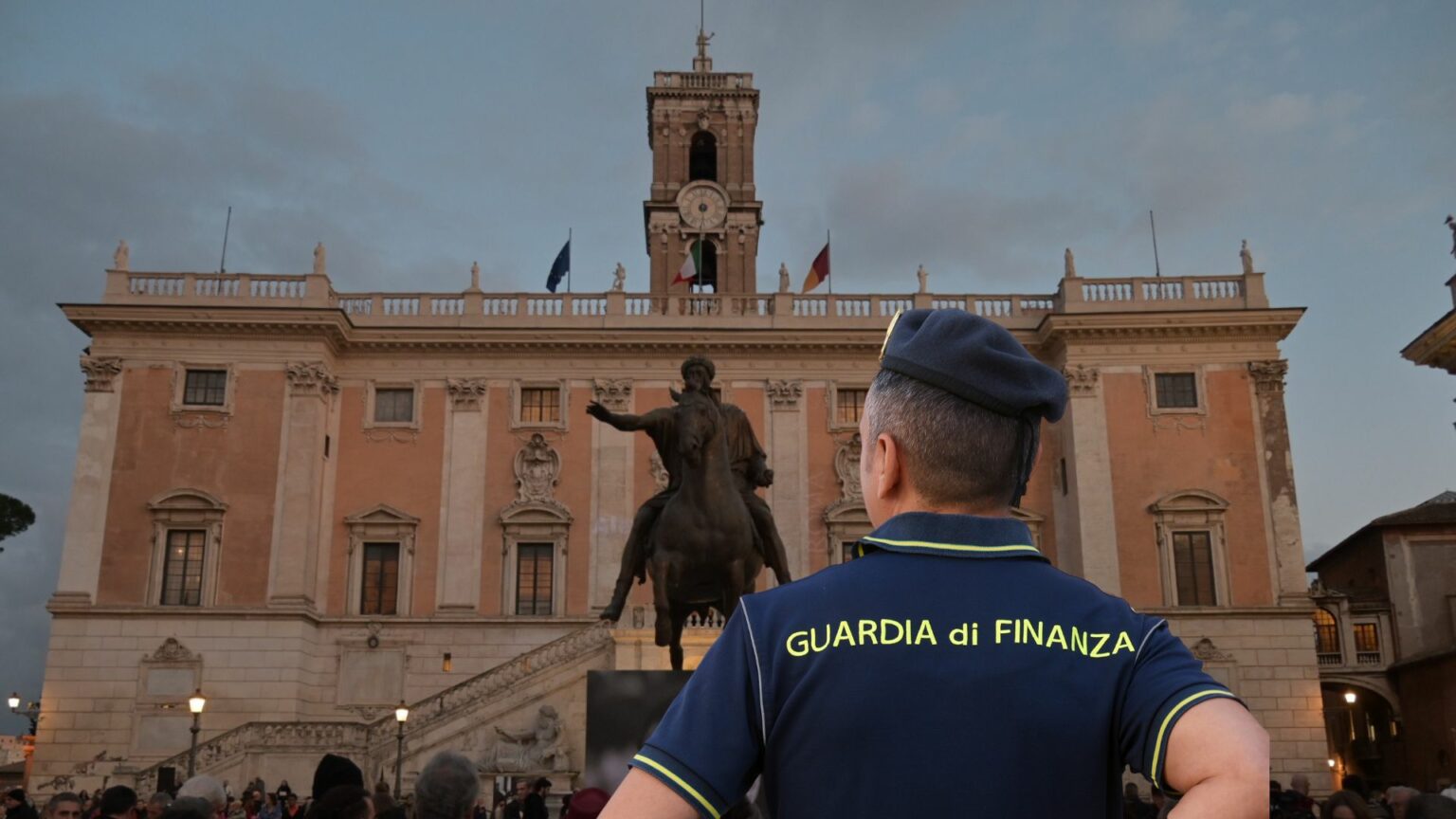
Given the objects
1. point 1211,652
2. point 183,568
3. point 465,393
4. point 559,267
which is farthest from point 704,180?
point 1211,652

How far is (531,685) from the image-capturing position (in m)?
33.5

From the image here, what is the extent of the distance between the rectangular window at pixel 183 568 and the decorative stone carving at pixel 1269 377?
1286 inches

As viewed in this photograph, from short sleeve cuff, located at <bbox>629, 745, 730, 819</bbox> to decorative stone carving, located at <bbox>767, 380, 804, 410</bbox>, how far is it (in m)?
39.6

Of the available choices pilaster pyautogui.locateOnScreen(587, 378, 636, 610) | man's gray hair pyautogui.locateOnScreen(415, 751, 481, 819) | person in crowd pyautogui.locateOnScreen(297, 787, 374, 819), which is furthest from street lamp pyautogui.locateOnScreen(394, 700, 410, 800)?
man's gray hair pyautogui.locateOnScreen(415, 751, 481, 819)

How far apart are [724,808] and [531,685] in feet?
107

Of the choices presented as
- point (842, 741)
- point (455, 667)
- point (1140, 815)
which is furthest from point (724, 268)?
point (842, 741)


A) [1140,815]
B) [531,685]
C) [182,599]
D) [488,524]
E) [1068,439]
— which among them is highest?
[1068,439]

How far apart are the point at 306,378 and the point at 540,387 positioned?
720 cm

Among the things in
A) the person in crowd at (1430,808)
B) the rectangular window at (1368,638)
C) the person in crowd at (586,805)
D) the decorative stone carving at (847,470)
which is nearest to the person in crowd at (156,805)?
the person in crowd at (586,805)

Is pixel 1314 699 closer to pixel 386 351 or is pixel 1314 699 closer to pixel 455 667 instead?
pixel 455 667

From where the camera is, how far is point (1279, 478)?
39.9 m

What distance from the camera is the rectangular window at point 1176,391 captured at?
40594 millimetres

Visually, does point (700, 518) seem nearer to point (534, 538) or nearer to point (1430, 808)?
point (1430, 808)

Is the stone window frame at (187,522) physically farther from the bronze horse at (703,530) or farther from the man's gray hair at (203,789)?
the man's gray hair at (203,789)
